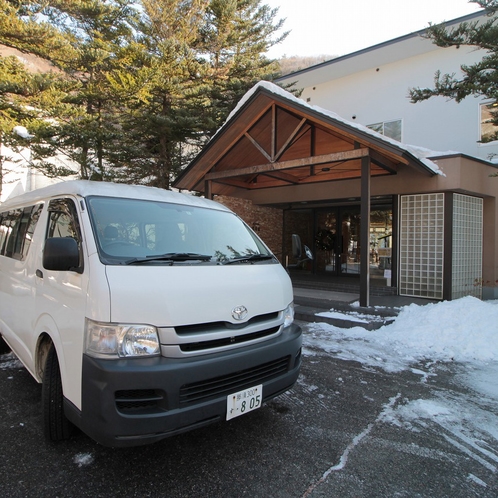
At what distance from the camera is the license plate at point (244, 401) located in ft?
7.97

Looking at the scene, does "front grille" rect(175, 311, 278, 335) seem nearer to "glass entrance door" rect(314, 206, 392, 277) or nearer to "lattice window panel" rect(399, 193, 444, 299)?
"lattice window panel" rect(399, 193, 444, 299)

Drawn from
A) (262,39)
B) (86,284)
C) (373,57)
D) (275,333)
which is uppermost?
(262,39)

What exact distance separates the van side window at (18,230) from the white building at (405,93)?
1030 centimetres

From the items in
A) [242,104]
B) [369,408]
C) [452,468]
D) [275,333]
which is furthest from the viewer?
[242,104]

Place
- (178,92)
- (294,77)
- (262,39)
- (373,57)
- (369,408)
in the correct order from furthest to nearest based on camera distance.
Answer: (262,39) < (294,77) < (178,92) < (373,57) < (369,408)

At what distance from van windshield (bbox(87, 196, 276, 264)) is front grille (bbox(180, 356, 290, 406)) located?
34.8 inches

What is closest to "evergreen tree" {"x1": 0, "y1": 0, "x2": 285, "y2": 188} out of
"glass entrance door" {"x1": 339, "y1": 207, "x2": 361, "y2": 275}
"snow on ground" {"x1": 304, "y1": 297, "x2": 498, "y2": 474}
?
"glass entrance door" {"x1": 339, "y1": 207, "x2": 361, "y2": 275}

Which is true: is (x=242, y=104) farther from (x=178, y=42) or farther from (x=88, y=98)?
(x=88, y=98)

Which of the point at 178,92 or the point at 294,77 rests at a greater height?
the point at 294,77

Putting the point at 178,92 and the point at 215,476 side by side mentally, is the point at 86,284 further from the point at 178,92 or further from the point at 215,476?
the point at 178,92

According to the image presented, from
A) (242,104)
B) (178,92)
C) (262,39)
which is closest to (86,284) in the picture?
(242,104)

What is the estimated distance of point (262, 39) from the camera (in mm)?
17109

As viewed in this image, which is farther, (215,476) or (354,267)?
(354,267)

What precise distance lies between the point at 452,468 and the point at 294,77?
15169 mm
